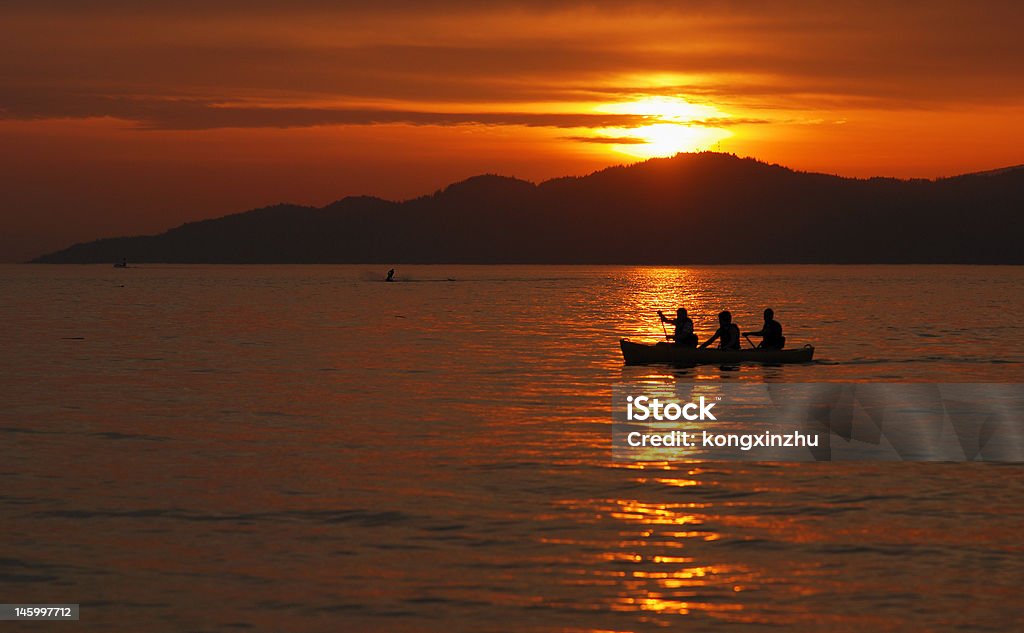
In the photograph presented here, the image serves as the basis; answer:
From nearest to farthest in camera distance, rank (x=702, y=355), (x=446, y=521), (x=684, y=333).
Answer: (x=446, y=521) < (x=684, y=333) < (x=702, y=355)

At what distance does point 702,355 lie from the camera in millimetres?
47719

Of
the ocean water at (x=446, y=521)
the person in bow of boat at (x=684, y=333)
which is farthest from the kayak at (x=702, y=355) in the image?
the ocean water at (x=446, y=521)

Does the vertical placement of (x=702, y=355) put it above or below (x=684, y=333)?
below

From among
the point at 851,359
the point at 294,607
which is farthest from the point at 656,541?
the point at 851,359

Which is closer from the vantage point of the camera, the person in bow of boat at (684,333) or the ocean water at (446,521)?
the ocean water at (446,521)

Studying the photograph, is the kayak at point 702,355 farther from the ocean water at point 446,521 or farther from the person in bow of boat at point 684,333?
the ocean water at point 446,521

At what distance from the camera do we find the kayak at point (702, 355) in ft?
156

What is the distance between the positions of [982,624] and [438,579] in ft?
21.4

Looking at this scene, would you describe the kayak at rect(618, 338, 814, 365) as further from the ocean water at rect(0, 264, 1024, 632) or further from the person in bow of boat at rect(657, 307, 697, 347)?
the ocean water at rect(0, 264, 1024, 632)

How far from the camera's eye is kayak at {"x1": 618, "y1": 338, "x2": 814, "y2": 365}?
1874 inches

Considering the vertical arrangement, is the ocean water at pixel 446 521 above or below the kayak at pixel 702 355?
below

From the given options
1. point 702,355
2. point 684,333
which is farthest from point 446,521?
point 702,355

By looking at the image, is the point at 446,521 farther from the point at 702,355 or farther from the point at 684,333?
the point at 702,355

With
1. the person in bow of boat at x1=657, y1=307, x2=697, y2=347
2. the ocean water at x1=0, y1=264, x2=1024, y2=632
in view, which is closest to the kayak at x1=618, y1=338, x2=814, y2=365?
the person in bow of boat at x1=657, y1=307, x2=697, y2=347
